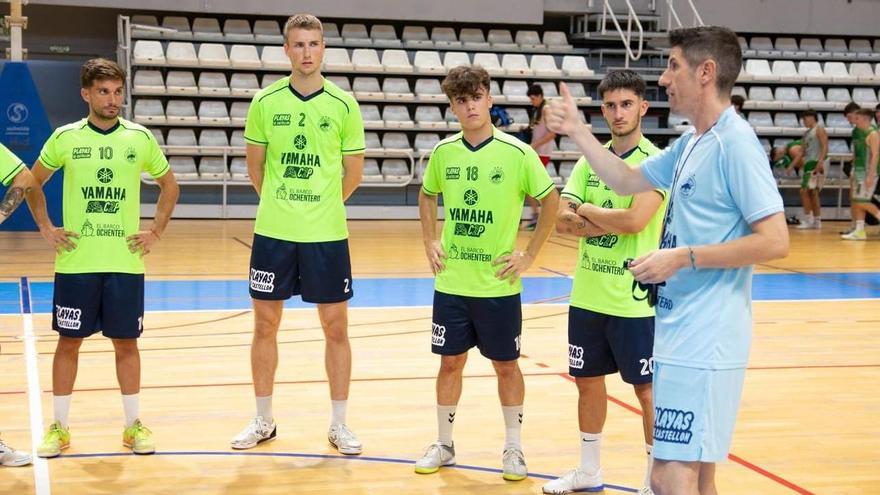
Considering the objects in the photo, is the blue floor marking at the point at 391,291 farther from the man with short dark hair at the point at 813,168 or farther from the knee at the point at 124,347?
the man with short dark hair at the point at 813,168

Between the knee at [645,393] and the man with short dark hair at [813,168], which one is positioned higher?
the man with short dark hair at [813,168]

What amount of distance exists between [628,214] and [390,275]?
253 inches

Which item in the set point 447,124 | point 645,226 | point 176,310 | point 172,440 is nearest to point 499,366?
point 645,226

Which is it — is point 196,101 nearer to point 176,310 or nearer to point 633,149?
point 176,310

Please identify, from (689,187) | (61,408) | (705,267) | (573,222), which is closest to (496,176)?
(573,222)

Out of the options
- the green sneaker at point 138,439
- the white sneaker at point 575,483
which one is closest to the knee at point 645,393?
the white sneaker at point 575,483

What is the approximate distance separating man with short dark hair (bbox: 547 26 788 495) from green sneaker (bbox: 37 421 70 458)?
2912 millimetres

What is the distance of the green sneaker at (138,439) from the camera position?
466 centimetres

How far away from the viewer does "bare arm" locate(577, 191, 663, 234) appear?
403cm

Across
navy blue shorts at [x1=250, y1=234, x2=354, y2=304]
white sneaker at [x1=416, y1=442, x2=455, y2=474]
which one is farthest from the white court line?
white sneaker at [x1=416, y1=442, x2=455, y2=474]

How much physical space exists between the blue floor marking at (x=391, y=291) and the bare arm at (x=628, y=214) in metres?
4.75

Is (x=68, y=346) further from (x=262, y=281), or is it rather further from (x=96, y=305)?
(x=262, y=281)

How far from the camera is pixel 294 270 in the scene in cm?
488

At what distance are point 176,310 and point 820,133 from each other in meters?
11.3
